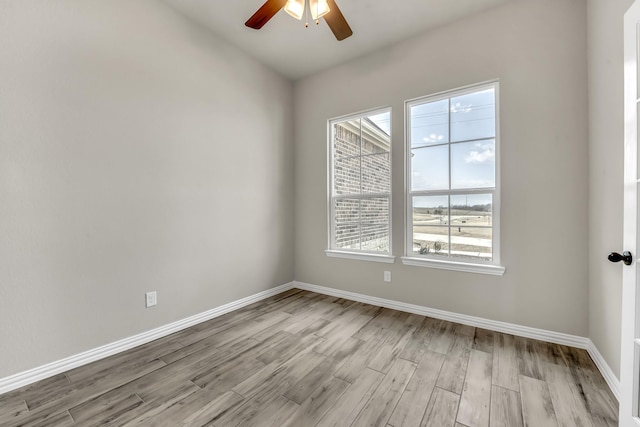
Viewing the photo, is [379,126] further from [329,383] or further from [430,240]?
[329,383]

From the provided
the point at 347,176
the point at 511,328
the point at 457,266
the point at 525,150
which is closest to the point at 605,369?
the point at 511,328

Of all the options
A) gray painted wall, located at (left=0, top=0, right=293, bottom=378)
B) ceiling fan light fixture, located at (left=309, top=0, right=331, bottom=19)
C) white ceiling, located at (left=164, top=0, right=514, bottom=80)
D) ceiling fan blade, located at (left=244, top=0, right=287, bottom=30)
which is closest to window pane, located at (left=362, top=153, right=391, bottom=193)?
white ceiling, located at (left=164, top=0, right=514, bottom=80)

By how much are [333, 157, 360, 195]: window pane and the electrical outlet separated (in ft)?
7.73

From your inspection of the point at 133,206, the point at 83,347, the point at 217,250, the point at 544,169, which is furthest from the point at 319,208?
the point at 83,347

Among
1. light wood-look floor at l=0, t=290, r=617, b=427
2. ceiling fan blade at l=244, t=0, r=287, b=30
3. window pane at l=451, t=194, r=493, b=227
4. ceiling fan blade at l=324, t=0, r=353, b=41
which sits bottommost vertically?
light wood-look floor at l=0, t=290, r=617, b=427

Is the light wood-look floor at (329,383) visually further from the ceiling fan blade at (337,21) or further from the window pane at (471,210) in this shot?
the ceiling fan blade at (337,21)

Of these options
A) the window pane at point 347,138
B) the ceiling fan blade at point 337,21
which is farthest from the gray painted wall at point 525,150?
the ceiling fan blade at point 337,21

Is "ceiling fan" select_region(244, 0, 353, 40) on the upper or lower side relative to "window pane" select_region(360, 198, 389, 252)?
upper

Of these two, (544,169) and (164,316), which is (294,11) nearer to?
(544,169)

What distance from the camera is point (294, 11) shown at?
1.85 m

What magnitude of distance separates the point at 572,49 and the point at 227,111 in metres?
3.25

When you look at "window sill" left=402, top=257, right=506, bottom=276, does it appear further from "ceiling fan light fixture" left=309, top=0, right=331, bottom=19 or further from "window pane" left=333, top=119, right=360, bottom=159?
"ceiling fan light fixture" left=309, top=0, right=331, bottom=19

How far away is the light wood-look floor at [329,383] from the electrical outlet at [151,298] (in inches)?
13.3

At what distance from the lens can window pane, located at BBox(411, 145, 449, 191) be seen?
9.22 ft
